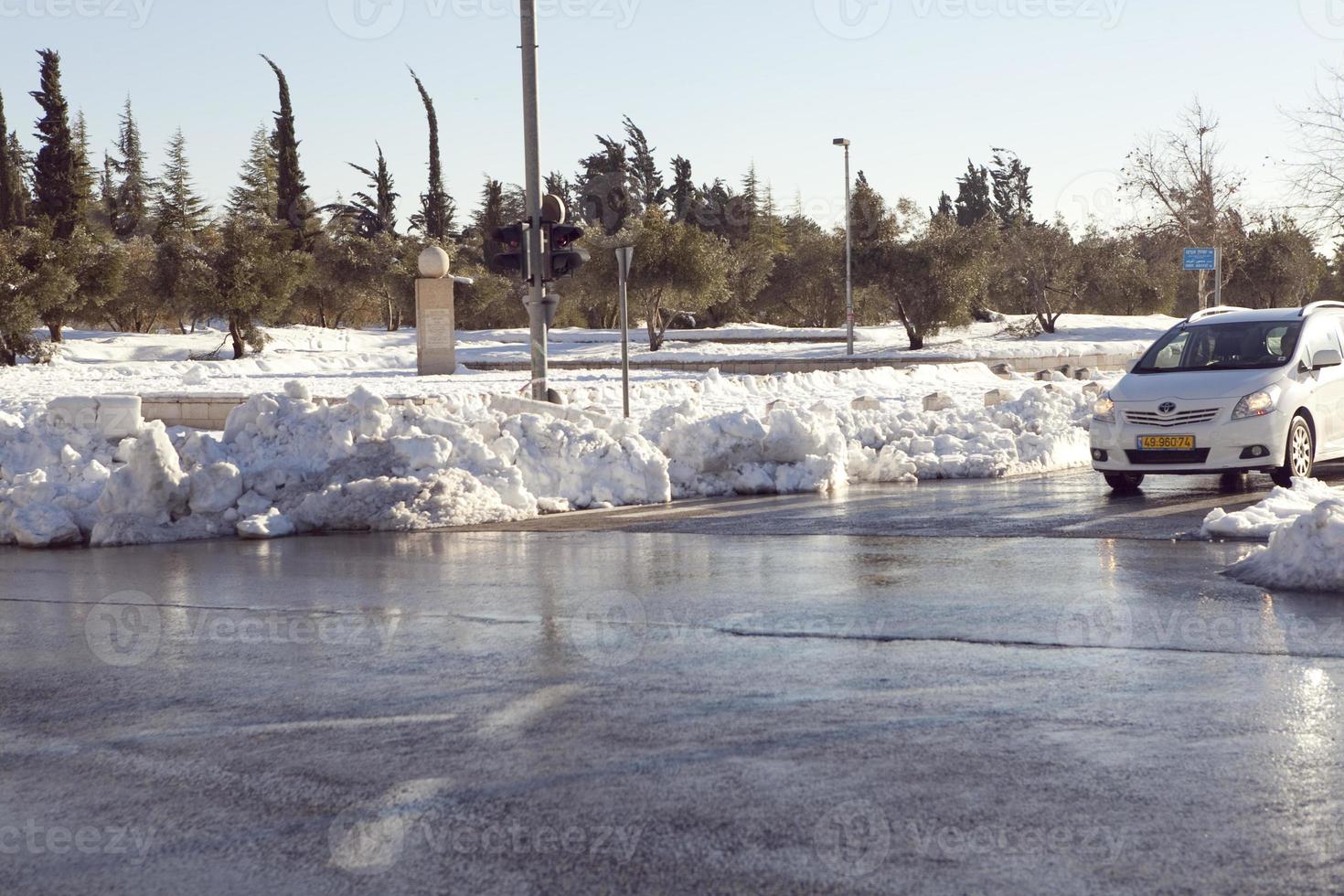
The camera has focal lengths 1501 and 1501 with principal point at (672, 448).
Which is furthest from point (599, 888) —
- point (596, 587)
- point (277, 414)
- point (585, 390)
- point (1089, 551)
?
point (585, 390)

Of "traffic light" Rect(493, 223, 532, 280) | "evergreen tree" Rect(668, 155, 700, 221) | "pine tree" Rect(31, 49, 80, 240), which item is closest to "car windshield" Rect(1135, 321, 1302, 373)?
"traffic light" Rect(493, 223, 532, 280)

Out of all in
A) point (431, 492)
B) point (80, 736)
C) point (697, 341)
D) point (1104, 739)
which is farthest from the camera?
point (697, 341)

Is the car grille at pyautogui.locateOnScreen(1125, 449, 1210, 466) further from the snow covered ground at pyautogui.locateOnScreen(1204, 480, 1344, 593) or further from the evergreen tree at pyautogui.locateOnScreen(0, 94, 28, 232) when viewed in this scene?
the evergreen tree at pyautogui.locateOnScreen(0, 94, 28, 232)

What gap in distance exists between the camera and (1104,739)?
202 inches

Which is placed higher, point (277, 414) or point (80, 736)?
point (277, 414)

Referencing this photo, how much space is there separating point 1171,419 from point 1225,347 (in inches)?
58.4

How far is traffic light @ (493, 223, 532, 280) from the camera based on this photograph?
18.5 m

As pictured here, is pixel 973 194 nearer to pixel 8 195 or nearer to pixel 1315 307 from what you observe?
pixel 8 195

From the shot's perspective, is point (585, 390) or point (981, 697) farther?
point (585, 390)

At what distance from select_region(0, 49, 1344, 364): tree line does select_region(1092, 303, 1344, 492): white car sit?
28463mm

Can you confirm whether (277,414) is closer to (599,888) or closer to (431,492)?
(431,492)

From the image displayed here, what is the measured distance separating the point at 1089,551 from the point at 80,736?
21.9 ft

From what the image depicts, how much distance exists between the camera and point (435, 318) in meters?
34.2

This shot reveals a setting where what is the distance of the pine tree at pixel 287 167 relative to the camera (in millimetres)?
60750
